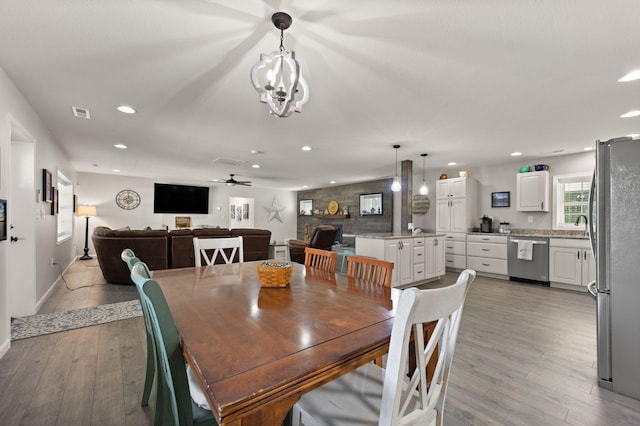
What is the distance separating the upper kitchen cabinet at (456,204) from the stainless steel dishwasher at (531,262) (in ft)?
3.08

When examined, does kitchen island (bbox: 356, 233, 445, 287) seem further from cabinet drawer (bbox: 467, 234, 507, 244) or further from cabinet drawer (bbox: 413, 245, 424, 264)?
cabinet drawer (bbox: 467, 234, 507, 244)

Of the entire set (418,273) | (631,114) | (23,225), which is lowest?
(418,273)

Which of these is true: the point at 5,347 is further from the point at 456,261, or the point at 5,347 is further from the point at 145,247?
the point at 456,261

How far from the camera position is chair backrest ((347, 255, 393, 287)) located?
1.71 metres

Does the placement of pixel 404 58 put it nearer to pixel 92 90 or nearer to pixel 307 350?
pixel 307 350

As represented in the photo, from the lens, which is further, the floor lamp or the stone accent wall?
the stone accent wall

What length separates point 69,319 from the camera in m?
2.99

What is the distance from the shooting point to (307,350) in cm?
87

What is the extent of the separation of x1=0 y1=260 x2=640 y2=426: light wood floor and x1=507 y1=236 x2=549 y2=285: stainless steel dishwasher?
1574 mm

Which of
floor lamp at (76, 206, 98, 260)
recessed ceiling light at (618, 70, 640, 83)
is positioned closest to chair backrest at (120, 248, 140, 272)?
recessed ceiling light at (618, 70, 640, 83)

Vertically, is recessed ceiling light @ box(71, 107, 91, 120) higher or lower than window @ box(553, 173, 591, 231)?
higher

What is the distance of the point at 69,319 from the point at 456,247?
618 centimetres

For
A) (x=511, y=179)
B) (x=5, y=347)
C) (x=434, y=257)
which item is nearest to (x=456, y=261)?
(x=434, y=257)

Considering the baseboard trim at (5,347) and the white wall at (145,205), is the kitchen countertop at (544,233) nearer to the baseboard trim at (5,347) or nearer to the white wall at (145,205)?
the baseboard trim at (5,347)
